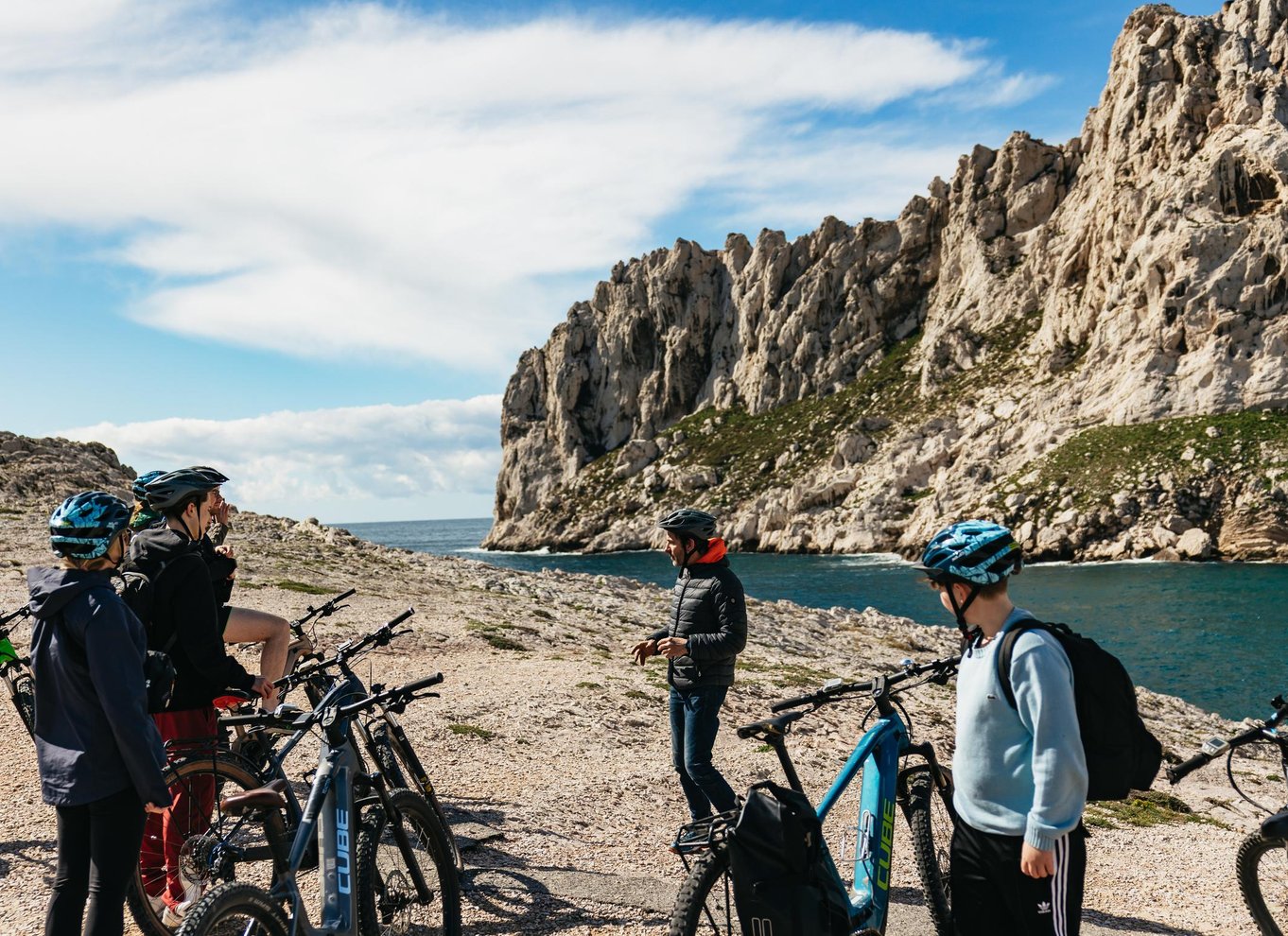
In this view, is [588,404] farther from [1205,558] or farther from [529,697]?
[529,697]

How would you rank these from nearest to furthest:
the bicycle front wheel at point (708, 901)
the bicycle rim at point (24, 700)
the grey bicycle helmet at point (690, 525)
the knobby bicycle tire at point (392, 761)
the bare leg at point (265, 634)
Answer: the bicycle front wheel at point (708, 901) < the knobby bicycle tire at point (392, 761) < the bare leg at point (265, 634) < the grey bicycle helmet at point (690, 525) < the bicycle rim at point (24, 700)

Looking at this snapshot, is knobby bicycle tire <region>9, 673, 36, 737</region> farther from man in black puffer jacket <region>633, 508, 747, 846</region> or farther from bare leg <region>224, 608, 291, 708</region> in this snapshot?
man in black puffer jacket <region>633, 508, 747, 846</region>

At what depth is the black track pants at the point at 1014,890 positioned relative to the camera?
12.8ft

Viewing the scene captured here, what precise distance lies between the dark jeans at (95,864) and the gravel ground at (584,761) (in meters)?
2.75

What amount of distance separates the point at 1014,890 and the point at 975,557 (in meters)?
1.52

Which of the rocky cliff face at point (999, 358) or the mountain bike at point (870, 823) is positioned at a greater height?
the rocky cliff face at point (999, 358)

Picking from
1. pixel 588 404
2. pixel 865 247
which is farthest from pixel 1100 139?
pixel 588 404

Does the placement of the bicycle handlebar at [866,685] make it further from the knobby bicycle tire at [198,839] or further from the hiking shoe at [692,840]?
the knobby bicycle tire at [198,839]

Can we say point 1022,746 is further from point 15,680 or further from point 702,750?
point 15,680

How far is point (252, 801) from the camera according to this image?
4465mm

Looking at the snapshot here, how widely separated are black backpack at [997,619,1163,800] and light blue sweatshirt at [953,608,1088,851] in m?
0.05

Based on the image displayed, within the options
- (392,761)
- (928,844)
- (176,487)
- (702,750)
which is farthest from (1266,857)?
(176,487)

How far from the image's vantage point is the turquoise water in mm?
30281

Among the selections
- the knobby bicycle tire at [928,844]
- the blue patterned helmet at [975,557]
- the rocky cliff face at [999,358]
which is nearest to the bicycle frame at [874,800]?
the knobby bicycle tire at [928,844]
